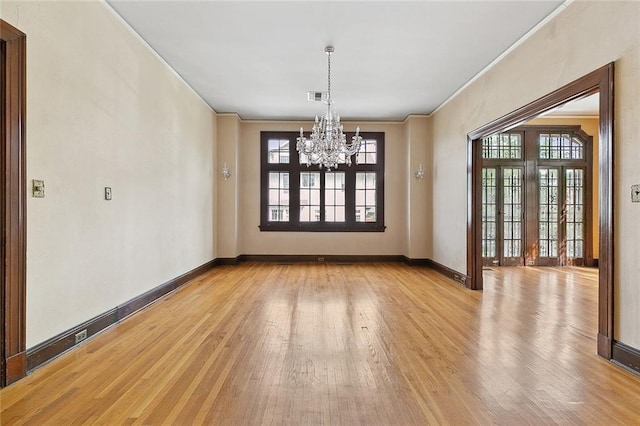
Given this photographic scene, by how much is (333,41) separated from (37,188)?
10.7 ft

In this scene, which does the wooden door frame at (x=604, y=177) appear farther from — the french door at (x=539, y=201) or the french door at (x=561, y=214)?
the french door at (x=561, y=214)

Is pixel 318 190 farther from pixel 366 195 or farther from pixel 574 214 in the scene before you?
pixel 574 214

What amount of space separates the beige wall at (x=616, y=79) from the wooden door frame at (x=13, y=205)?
4.33 meters

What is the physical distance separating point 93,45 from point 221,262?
16.5 ft

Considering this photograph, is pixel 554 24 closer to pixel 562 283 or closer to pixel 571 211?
pixel 562 283

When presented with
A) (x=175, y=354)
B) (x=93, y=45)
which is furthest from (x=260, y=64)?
(x=175, y=354)

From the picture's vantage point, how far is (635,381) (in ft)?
8.18

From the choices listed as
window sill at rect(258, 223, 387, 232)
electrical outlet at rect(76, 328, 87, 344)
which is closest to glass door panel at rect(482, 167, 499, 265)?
window sill at rect(258, 223, 387, 232)

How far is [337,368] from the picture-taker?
105 inches

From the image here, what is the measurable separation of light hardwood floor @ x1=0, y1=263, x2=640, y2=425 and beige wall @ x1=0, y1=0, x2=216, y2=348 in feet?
1.66

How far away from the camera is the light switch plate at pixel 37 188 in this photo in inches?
103

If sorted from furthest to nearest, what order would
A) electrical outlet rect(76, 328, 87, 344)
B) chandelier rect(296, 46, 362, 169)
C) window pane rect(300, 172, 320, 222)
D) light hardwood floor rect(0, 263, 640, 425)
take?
window pane rect(300, 172, 320, 222) → chandelier rect(296, 46, 362, 169) → electrical outlet rect(76, 328, 87, 344) → light hardwood floor rect(0, 263, 640, 425)

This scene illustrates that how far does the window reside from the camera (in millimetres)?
8266

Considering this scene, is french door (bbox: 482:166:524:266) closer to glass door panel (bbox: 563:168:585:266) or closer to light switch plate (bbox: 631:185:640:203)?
glass door panel (bbox: 563:168:585:266)
